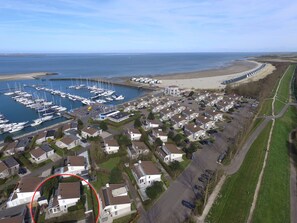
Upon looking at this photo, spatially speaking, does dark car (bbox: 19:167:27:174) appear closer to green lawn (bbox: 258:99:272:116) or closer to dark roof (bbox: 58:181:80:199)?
dark roof (bbox: 58:181:80:199)

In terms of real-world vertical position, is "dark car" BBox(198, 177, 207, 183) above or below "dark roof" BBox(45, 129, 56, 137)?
above

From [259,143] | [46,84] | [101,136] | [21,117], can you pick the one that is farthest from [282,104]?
[46,84]

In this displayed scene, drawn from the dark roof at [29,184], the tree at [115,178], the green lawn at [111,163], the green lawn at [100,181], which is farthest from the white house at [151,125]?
the dark roof at [29,184]

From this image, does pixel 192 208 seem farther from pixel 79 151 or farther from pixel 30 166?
pixel 30 166

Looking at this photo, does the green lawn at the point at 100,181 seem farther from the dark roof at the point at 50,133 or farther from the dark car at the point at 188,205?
the dark roof at the point at 50,133

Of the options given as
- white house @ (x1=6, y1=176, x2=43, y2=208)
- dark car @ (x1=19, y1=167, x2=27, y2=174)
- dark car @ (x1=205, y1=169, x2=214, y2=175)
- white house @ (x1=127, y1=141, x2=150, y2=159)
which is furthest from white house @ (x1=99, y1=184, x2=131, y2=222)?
dark car @ (x1=19, y1=167, x2=27, y2=174)

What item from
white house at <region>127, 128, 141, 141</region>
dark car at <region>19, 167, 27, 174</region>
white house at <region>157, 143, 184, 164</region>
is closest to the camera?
dark car at <region>19, 167, 27, 174</region>

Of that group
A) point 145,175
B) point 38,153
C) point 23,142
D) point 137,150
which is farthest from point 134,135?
point 23,142

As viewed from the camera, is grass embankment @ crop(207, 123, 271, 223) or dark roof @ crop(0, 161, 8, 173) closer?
grass embankment @ crop(207, 123, 271, 223)
